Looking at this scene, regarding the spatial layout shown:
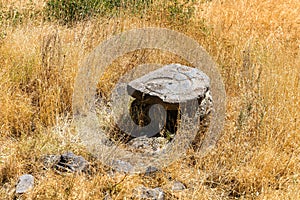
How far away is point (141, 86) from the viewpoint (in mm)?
3803

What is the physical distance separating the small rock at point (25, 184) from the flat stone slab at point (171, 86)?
1286 millimetres

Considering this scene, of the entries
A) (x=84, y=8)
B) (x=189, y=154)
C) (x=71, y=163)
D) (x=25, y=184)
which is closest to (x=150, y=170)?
(x=189, y=154)

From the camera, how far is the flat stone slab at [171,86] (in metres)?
3.73

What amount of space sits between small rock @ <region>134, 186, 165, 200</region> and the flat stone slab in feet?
3.07

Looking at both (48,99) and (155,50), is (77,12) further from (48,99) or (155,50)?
(48,99)

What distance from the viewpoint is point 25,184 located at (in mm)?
3090

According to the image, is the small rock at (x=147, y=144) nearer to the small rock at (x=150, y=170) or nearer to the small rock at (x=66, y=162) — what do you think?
the small rock at (x=150, y=170)

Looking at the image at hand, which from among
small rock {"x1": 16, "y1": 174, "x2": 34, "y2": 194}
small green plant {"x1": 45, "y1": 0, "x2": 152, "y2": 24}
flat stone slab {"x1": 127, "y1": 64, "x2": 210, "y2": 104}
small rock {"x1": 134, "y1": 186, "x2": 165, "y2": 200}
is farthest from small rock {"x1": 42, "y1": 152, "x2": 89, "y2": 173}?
small green plant {"x1": 45, "y1": 0, "x2": 152, "y2": 24}

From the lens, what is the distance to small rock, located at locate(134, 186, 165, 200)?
304cm

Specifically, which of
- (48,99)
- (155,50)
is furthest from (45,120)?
(155,50)

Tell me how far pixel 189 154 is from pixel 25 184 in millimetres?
1529

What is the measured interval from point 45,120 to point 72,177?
104 centimetres

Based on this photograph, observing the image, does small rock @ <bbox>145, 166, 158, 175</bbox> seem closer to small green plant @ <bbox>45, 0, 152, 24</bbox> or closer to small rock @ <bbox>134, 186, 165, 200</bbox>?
small rock @ <bbox>134, 186, 165, 200</bbox>

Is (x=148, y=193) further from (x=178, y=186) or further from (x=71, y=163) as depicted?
(x=71, y=163)
